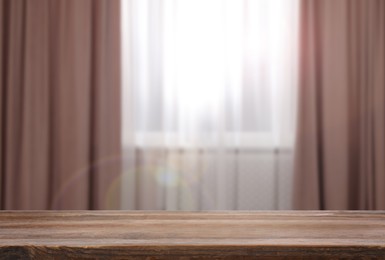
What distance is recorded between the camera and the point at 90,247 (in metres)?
0.86

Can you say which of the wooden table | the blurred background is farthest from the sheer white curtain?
the wooden table

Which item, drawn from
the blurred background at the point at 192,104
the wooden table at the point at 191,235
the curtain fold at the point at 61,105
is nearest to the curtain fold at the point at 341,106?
the blurred background at the point at 192,104

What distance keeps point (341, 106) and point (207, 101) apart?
0.75m

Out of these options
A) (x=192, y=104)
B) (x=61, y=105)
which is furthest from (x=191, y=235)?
(x=61, y=105)

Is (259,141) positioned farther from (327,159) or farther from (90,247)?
(90,247)

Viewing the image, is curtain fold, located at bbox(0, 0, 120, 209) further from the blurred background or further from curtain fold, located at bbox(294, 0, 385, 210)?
curtain fold, located at bbox(294, 0, 385, 210)

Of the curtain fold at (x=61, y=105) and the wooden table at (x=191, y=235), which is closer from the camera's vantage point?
the wooden table at (x=191, y=235)

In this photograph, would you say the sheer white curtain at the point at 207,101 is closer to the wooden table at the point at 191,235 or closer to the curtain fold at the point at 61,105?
the curtain fold at the point at 61,105

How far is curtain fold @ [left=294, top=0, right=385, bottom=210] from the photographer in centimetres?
289

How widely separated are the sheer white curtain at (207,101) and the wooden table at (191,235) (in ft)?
5.92

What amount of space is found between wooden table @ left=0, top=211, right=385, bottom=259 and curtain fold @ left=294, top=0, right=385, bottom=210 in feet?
5.80

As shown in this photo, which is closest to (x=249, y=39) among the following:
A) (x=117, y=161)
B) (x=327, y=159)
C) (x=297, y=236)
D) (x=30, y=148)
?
(x=327, y=159)

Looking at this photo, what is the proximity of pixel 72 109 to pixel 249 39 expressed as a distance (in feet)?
3.55

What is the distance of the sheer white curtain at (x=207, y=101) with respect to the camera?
2.96 metres
